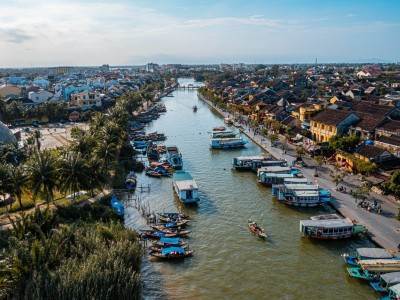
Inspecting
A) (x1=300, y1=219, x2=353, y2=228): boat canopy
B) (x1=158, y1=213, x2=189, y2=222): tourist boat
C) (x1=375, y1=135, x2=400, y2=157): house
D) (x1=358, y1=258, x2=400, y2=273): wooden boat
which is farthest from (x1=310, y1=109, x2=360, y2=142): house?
(x1=358, y1=258, x2=400, y2=273): wooden boat

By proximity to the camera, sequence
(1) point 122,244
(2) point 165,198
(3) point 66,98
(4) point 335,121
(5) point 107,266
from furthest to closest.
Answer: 1. (3) point 66,98
2. (4) point 335,121
3. (2) point 165,198
4. (1) point 122,244
5. (5) point 107,266

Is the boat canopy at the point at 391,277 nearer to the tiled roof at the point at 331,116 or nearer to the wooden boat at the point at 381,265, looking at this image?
the wooden boat at the point at 381,265

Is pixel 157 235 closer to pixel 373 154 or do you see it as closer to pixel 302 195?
pixel 302 195

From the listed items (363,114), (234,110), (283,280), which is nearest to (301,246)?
(283,280)

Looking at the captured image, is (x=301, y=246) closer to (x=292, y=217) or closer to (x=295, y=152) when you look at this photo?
(x=292, y=217)

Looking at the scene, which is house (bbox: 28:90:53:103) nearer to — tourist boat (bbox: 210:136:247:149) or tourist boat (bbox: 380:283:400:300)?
tourist boat (bbox: 210:136:247:149)

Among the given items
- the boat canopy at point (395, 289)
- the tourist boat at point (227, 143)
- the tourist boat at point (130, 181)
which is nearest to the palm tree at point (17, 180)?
the tourist boat at point (130, 181)

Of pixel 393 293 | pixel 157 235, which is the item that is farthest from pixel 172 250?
pixel 393 293
